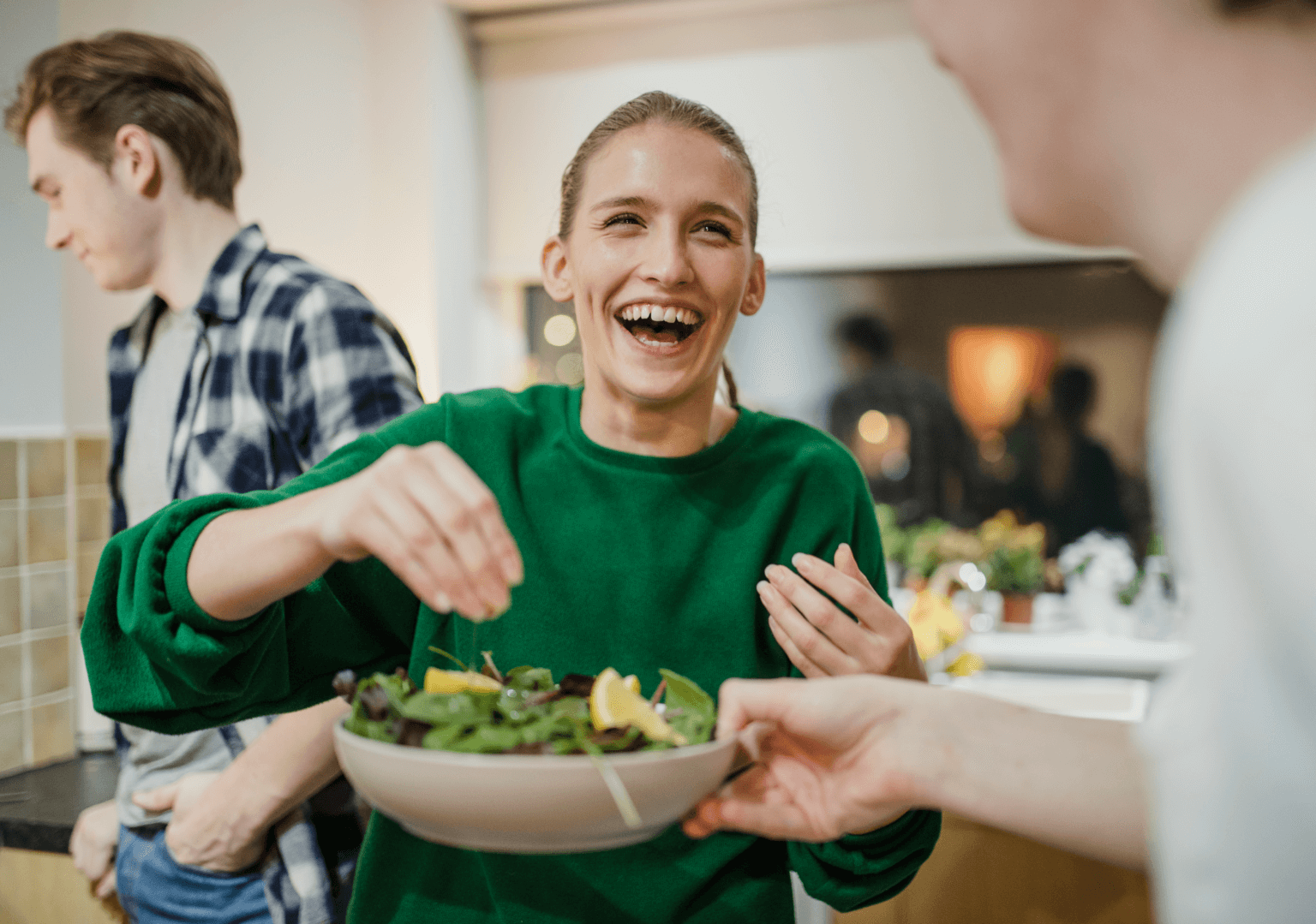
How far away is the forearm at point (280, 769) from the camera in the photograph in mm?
1146

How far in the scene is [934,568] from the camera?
3.15 metres

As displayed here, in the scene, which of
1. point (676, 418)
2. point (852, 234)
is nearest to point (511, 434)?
point (676, 418)

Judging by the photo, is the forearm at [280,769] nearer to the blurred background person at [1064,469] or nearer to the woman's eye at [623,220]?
the woman's eye at [623,220]

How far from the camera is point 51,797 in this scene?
1686 millimetres

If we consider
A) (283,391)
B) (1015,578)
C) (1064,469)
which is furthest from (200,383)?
(1064,469)

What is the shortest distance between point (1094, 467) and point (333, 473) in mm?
3466

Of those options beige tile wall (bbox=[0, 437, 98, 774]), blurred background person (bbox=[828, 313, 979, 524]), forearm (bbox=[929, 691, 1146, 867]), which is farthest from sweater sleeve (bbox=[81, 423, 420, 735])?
blurred background person (bbox=[828, 313, 979, 524])

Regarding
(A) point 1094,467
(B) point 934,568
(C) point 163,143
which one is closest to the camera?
(C) point 163,143

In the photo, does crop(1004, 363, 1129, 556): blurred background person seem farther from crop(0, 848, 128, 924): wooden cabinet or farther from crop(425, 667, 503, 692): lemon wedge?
crop(425, 667, 503, 692): lemon wedge

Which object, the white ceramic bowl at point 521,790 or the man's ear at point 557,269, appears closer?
the white ceramic bowl at point 521,790

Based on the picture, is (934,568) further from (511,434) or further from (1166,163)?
(1166,163)

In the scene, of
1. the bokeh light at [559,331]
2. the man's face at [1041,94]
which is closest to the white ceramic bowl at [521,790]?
the man's face at [1041,94]

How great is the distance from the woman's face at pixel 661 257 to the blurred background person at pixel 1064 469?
3.09 metres

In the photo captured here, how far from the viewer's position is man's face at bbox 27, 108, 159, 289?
1360mm
